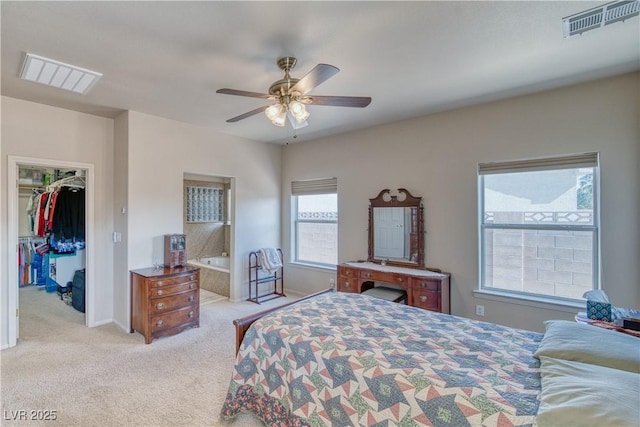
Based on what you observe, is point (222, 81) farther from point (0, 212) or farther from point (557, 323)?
point (557, 323)

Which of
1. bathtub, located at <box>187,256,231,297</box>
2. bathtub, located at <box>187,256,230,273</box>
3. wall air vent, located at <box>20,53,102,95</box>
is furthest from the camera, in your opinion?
bathtub, located at <box>187,256,230,273</box>

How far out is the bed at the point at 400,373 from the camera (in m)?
1.18

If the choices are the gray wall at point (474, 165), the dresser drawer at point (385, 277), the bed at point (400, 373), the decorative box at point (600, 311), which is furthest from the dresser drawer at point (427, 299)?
the decorative box at point (600, 311)

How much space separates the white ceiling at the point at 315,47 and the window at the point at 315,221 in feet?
6.41

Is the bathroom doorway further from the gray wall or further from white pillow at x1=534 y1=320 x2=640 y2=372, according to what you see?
white pillow at x1=534 y1=320 x2=640 y2=372

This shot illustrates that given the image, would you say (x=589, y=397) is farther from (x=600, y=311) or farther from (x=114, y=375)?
(x=114, y=375)

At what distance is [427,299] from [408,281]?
0.28 meters

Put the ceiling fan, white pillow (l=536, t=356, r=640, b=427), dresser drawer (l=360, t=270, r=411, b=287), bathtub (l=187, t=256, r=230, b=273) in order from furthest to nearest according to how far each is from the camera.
→ 1. bathtub (l=187, t=256, r=230, b=273)
2. dresser drawer (l=360, t=270, r=411, b=287)
3. the ceiling fan
4. white pillow (l=536, t=356, r=640, b=427)

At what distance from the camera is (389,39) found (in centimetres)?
205

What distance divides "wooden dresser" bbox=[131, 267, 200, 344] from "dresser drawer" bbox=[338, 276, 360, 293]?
1.84 meters

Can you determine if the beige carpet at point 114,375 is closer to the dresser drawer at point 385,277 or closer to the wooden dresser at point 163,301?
the wooden dresser at point 163,301

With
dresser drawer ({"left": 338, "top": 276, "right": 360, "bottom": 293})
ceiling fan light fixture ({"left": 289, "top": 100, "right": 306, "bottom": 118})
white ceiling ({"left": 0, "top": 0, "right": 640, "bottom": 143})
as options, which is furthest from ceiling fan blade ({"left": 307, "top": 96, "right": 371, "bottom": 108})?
dresser drawer ({"left": 338, "top": 276, "right": 360, "bottom": 293})

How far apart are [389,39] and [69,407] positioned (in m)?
3.50

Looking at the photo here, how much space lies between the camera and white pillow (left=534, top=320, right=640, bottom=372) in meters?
1.32
